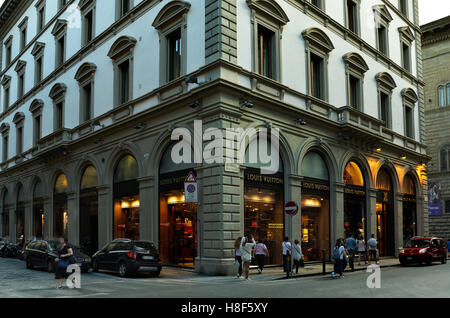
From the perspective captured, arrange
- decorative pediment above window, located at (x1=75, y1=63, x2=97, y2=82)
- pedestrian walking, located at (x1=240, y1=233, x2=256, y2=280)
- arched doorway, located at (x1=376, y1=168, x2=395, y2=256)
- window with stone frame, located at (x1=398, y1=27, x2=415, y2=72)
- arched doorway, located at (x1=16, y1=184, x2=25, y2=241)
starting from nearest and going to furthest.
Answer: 1. pedestrian walking, located at (x1=240, y1=233, x2=256, y2=280)
2. decorative pediment above window, located at (x1=75, y1=63, x2=97, y2=82)
3. arched doorway, located at (x1=376, y1=168, x2=395, y2=256)
4. window with stone frame, located at (x1=398, y1=27, x2=415, y2=72)
5. arched doorway, located at (x1=16, y1=184, x2=25, y2=241)

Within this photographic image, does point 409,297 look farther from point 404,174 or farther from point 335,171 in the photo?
point 404,174

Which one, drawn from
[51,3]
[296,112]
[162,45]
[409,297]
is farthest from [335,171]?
[51,3]

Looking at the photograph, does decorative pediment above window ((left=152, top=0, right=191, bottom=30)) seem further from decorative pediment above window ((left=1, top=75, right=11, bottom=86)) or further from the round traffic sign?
decorative pediment above window ((left=1, top=75, right=11, bottom=86))

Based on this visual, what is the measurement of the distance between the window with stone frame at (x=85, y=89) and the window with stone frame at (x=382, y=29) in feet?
56.7

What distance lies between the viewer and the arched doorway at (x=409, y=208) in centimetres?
3108

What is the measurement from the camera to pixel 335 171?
2422 cm

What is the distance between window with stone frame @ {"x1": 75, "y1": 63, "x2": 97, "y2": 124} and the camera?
89.0ft

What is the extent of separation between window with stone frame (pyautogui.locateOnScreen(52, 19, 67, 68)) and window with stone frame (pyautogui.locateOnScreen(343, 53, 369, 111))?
58.2ft

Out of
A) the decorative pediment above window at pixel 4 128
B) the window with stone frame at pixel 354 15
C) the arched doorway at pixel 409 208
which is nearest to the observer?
the window with stone frame at pixel 354 15

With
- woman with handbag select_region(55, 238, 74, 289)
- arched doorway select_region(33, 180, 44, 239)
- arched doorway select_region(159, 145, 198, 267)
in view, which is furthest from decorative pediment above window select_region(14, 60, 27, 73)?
woman with handbag select_region(55, 238, 74, 289)

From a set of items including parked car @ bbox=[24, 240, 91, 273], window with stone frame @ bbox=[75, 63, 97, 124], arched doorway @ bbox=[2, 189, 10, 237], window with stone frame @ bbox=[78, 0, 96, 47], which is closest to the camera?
parked car @ bbox=[24, 240, 91, 273]

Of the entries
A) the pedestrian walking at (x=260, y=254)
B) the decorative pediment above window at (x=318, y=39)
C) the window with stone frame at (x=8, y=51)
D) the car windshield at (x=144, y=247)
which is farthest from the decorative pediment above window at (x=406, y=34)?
the window with stone frame at (x=8, y=51)

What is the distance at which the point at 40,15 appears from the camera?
117 feet

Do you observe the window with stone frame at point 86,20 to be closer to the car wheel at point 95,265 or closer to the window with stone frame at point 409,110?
the car wheel at point 95,265
